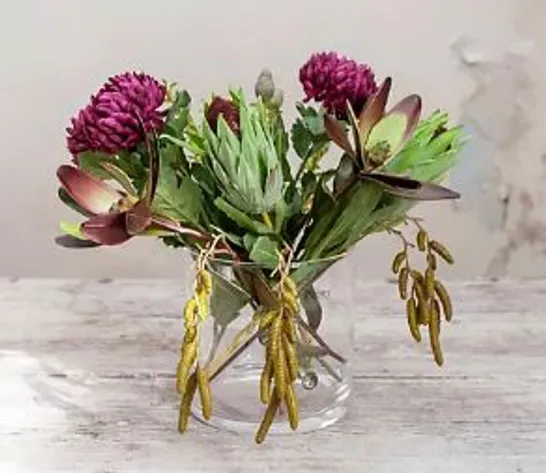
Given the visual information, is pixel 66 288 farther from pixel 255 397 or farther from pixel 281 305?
pixel 281 305

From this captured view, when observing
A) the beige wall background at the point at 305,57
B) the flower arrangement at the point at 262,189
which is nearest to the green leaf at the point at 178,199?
the flower arrangement at the point at 262,189

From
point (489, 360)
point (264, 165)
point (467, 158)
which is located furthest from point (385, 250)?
point (264, 165)

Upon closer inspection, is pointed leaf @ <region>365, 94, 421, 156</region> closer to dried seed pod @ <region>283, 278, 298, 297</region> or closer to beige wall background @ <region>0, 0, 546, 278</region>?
dried seed pod @ <region>283, 278, 298, 297</region>

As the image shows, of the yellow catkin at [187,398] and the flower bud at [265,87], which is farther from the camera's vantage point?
the flower bud at [265,87]

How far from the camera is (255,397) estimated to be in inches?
43.0

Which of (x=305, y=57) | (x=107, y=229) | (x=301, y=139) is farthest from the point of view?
(x=305, y=57)

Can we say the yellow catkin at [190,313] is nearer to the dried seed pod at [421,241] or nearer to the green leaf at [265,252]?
the green leaf at [265,252]

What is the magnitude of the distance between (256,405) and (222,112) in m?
0.26

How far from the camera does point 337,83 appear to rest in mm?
990

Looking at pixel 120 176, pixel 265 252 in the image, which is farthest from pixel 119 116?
pixel 265 252

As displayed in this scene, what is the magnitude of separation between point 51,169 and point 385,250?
0.43 meters

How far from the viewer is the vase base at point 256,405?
1.06m

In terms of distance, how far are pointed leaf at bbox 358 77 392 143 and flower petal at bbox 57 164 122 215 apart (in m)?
0.19

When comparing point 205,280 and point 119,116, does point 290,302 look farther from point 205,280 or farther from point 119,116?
point 119,116
